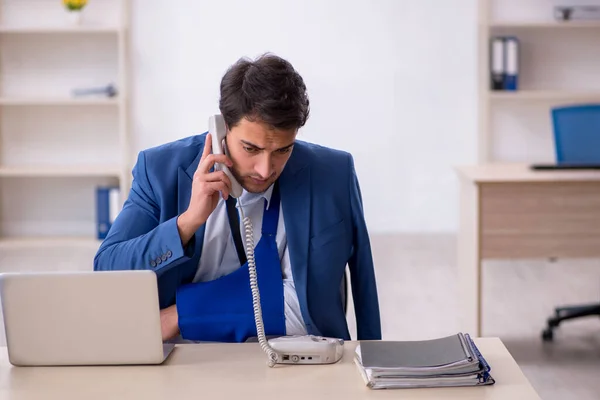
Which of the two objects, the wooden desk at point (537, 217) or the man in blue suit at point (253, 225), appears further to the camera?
the wooden desk at point (537, 217)

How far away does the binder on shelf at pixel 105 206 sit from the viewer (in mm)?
6148

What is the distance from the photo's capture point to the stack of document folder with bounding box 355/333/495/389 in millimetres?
1662

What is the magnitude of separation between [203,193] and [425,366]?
607 mm

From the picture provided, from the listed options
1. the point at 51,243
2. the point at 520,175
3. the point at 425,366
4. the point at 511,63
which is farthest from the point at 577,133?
the point at 51,243

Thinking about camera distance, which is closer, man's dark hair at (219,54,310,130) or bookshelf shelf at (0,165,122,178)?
man's dark hair at (219,54,310,130)

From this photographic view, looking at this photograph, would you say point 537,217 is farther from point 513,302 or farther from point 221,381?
point 221,381

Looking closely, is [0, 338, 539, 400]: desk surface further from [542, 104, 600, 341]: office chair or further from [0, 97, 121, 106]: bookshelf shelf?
[0, 97, 121, 106]: bookshelf shelf

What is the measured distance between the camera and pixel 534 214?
3.83 m

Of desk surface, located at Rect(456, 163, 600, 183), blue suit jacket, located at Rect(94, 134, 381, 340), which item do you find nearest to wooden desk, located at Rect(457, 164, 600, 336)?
desk surface, located at Rect(456, 163, 600, 183)

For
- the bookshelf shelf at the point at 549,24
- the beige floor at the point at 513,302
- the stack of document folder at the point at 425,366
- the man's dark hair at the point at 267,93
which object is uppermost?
A: the bookshelf shelf at the point at 549,24

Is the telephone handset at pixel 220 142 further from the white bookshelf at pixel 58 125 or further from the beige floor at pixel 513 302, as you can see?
the white bookshelf at pixel 58 125

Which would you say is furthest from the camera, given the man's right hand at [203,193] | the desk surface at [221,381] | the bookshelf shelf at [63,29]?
the bookshelf shelf at [63,29]

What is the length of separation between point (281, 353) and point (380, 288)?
131 inches

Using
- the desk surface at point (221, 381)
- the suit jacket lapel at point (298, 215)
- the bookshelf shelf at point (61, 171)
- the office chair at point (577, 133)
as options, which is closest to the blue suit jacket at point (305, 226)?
the suit jacket lapel at point (298, 215)
